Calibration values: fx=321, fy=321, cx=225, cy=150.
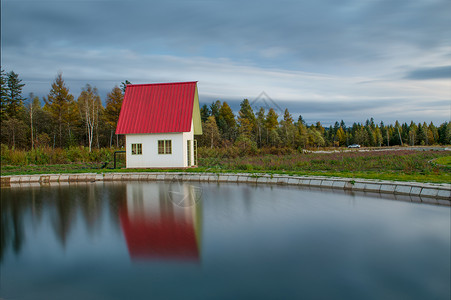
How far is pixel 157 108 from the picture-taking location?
60.1 ft

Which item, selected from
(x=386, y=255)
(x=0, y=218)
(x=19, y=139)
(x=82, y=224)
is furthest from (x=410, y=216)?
(x=19, y=139)

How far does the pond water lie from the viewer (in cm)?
397

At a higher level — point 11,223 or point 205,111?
point 205,111

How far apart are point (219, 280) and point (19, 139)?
36153 millimetres

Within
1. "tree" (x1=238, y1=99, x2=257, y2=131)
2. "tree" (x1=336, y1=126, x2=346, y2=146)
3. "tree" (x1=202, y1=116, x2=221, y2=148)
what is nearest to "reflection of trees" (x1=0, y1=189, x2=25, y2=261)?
"tree" (x1=202, y1=116, x2=221, y2=148)

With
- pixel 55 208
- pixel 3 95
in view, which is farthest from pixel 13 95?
pixel 55 208

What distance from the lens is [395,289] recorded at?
385cm

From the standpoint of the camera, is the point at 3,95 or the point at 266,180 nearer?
the point at 266,180

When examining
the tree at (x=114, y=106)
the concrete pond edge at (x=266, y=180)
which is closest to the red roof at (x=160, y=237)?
the concrete pond edge at (x=266, y=180)

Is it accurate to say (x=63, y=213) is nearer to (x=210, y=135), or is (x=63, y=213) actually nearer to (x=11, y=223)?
(x=11, y=223)

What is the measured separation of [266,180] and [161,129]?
7.35 metres

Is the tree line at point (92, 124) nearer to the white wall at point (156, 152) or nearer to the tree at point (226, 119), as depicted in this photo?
the tree at point (226, 119)

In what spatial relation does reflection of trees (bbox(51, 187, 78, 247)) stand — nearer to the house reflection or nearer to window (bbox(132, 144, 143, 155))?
the house reflection

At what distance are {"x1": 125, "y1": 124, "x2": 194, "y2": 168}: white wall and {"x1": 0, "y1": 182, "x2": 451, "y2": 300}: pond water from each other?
812cm
